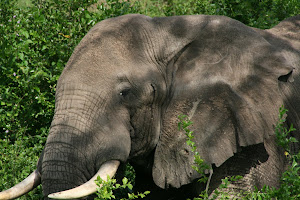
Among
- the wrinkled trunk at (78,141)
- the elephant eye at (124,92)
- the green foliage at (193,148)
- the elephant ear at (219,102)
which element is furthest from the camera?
the elephant ear at (219,102)

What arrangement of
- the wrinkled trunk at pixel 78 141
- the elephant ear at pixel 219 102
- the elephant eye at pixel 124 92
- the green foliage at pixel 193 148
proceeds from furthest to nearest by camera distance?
1. the elephant ear at pixel 219 102
2. the elephant eye at pixel 124 92
3. the wrinkled trunk at pixel 78 141
4. the green foliage at pixel 193 148

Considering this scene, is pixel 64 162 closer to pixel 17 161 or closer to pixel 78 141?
pixel 78 141

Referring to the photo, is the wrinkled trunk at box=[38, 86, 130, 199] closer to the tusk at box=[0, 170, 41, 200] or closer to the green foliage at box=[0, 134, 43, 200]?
the tusk at box=[0, 170, 41, 200]

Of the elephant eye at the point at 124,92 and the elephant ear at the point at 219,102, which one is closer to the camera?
the elephant eye at the point at 124,92

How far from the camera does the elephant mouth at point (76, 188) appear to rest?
4.01 meters

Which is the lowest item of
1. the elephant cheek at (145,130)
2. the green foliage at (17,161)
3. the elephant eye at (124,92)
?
the green foliage at (17,161)

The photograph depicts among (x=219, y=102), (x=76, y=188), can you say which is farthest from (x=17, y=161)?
(x=219, y=102)

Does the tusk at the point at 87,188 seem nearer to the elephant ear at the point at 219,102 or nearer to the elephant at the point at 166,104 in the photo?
the elephant at the point at 166,104

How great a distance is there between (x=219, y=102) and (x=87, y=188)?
1183mm

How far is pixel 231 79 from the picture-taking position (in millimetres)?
4660

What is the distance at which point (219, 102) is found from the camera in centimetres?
462

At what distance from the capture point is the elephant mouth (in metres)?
4.01

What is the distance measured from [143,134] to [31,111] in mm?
2128

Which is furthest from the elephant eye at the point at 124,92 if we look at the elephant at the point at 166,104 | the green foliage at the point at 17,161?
the green foliage at the point at 17,161
